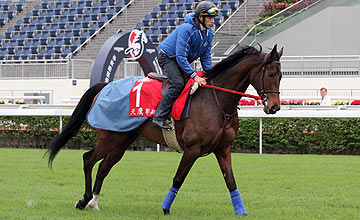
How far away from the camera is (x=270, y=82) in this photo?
5.68m

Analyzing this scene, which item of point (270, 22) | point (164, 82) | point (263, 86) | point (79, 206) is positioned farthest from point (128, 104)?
point (270, 22)

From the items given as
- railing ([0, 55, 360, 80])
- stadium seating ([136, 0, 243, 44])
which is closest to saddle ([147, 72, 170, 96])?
railing ([0, 55, 360, 80])

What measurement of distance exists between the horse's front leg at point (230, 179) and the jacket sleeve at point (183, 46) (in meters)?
0.83

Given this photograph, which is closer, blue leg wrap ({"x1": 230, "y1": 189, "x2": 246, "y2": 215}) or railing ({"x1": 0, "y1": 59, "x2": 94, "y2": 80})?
blue leg wrap ({"x1": 230, "y1": 189, "x2": 246, "y2": 215})

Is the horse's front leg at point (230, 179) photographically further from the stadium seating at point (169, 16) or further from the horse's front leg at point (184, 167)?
the stadium seating at point (169, 16)

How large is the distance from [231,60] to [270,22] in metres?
14.2

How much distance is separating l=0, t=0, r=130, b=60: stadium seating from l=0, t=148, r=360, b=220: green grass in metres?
15.0

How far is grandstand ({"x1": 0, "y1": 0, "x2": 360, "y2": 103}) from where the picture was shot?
60.7 ft

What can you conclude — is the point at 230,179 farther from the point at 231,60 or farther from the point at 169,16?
the point at 169,16

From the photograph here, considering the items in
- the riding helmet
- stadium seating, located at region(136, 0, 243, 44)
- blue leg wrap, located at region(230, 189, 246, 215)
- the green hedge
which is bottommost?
the green hedge

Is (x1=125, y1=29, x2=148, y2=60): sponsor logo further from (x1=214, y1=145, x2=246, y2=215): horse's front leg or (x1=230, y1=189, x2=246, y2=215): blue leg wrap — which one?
(x1=230, y1=189, x2=246, y2=215): blue leg wrap

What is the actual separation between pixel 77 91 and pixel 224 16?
657cm

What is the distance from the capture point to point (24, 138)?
14.3 meters

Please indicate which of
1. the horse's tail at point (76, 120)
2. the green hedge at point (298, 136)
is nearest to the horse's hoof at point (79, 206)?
the horse's tail at point (76, 120)
